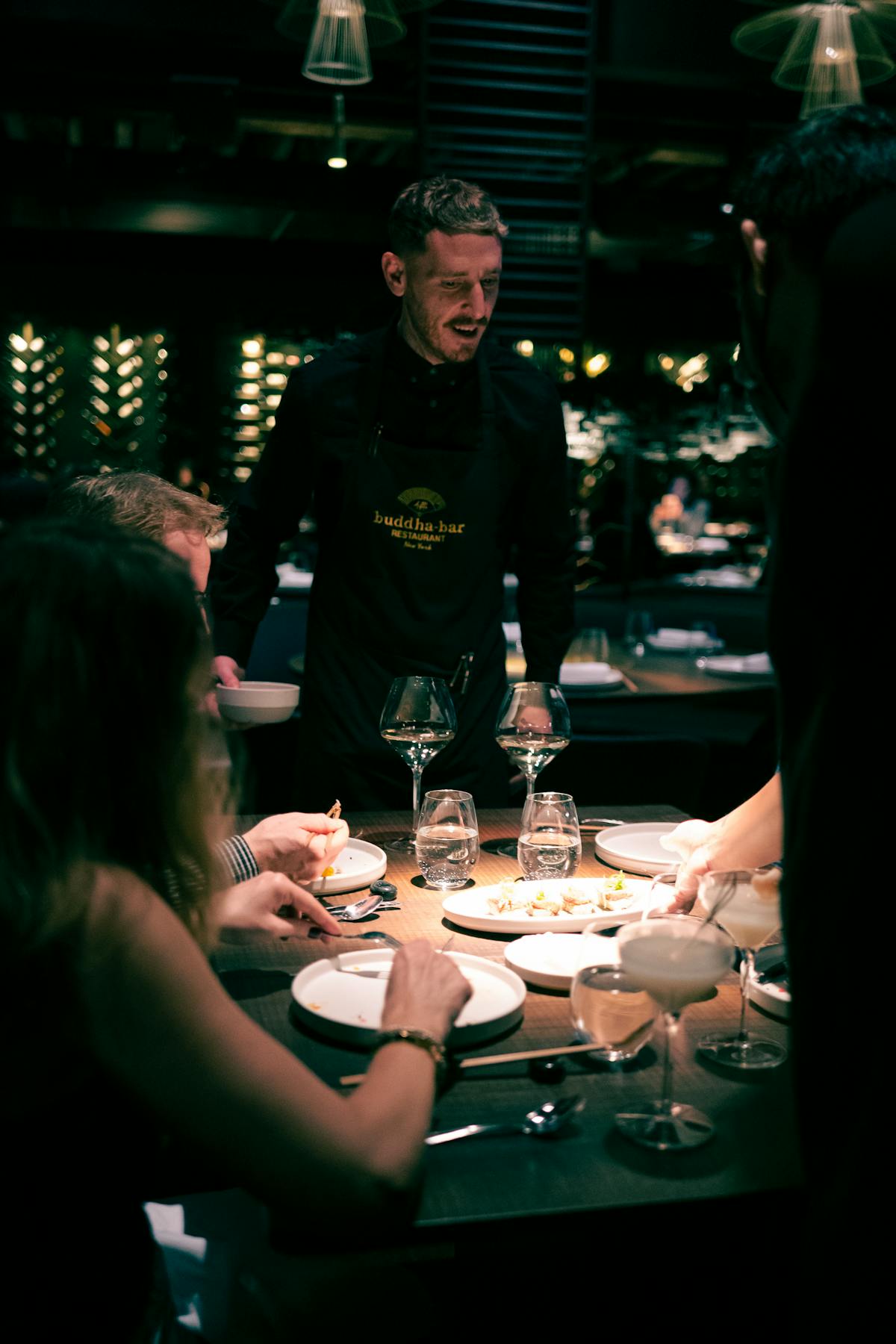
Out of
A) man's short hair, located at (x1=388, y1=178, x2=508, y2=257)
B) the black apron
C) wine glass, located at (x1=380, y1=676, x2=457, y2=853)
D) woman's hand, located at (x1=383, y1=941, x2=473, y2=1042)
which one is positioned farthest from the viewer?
the black apron

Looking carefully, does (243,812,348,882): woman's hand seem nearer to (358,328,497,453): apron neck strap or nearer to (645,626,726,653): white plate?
(358,328,497,453): apron neck strap

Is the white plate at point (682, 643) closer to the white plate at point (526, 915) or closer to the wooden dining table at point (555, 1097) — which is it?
the white plate at point (526, 915)

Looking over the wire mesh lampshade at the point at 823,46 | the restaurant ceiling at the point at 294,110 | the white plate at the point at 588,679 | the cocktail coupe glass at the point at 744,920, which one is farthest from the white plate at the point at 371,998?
the restaurant ceiling at the point at 294,110

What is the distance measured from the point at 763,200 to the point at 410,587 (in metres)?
1.68

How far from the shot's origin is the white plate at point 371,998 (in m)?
1.39

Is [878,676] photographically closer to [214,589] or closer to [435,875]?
[435,875]

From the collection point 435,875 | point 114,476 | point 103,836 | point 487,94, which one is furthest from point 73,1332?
point 487,94

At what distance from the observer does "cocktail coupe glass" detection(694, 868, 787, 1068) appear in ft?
4.58

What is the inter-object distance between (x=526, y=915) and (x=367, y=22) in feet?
10.8

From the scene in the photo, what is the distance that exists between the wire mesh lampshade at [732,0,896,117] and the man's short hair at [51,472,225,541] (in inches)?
110

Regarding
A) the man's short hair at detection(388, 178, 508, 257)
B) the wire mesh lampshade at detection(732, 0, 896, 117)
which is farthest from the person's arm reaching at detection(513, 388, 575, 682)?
the wire mesh lampshade at detection(732, 0, 896, 117)

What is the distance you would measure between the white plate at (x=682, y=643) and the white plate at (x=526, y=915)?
315 cm

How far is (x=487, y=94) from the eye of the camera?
196 inches

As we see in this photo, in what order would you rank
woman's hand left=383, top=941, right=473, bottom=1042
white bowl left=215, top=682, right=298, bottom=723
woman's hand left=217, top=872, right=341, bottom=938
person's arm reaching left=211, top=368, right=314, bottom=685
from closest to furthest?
woman's hand left=383, top=941, right=473, bottom=1042
woman's hand left=217, top=872, right=341, bottom=938
white bowl left=215, top=682, right=298, bottom=723
person's arm reaching left=211, top=368, right=314, bottom=685
